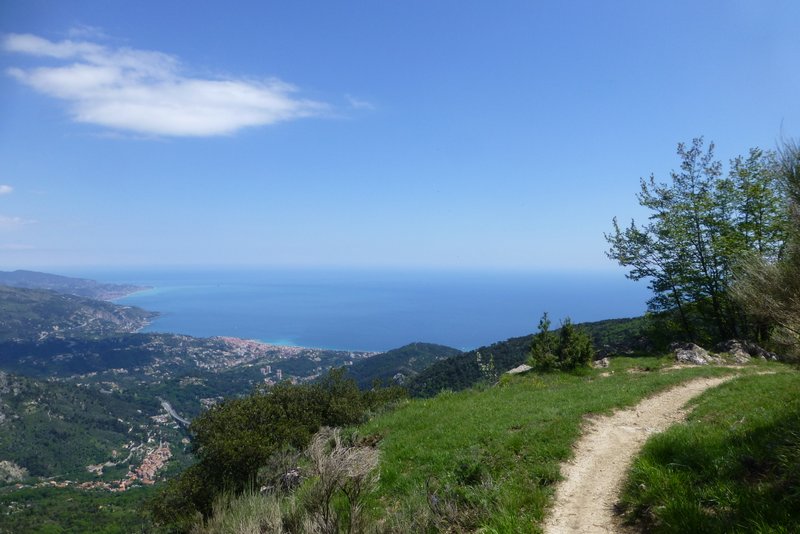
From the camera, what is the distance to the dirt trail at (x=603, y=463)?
23.5 ft

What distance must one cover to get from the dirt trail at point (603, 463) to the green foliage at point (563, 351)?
26.0ft

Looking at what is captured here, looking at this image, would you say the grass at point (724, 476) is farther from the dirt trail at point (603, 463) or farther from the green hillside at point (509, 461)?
the dirt trail at point (603, 463)

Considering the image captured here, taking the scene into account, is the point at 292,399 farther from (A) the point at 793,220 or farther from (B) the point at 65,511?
(B) the point at 65,511

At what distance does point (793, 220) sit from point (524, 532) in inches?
305

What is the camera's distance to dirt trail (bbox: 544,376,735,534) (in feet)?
23.5

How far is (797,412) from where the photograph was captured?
837 centimetres

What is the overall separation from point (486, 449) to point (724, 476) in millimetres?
5173

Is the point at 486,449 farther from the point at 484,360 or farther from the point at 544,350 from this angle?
the point at 484,360

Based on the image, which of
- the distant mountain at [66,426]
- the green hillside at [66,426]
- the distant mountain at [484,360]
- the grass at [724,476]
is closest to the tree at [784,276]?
the grass at [724,476]

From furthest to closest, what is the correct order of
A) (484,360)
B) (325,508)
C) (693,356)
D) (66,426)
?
1. (66,426)
2. (484,360)
3. (693,356)
4. (325,508)

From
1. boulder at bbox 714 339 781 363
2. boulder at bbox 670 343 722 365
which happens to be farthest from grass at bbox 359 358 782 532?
boulder at bbox 714 339 781 363

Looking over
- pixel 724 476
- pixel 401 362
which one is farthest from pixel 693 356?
pixel 401 362

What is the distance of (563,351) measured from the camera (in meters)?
24.2

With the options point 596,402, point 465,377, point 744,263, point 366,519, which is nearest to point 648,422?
point 596,402
